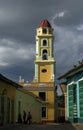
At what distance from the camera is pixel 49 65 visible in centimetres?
7750

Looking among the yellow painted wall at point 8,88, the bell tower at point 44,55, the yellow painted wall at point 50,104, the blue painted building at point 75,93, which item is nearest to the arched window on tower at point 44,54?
the bell tower at point 44,55

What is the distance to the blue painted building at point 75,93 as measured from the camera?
76.7ft

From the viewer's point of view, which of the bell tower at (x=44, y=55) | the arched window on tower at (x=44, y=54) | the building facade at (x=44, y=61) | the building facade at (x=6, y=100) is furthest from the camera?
the arched window on tower at (x=44, y=54)

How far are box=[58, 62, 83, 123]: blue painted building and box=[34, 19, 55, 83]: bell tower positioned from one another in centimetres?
4883

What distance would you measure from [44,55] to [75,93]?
54583mm

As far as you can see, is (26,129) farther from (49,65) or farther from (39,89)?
(49,65)

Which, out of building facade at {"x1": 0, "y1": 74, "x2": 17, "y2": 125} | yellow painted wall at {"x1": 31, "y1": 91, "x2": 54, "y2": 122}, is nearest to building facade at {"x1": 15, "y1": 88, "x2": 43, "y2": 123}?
building facade at {"x1": 0, "y1": 74, "x2": 17, "y2": 125}

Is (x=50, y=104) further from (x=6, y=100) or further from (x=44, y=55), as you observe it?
(x=6, y=100)

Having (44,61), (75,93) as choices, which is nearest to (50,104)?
(44,61)

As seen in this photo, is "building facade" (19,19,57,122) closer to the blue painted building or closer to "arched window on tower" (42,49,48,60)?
"arched window on tower" (42,49,48,60)

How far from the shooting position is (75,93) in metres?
25.2

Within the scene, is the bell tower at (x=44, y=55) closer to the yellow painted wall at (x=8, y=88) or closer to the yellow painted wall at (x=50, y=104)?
the yellow painted wall at (x=50, y=104)

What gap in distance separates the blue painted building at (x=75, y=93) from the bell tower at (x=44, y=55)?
160 ft

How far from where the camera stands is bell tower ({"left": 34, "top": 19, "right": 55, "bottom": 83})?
7739 centimetres
